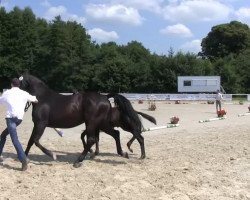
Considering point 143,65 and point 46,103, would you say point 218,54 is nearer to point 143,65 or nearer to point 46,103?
point 143,65

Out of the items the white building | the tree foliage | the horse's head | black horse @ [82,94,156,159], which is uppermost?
the tree foliage

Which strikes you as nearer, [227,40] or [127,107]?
[127,107]

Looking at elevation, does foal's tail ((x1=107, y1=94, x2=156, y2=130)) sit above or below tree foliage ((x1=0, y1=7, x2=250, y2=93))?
below

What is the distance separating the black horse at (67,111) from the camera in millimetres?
10031

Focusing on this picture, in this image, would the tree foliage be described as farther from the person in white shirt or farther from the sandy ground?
the person in white shirt

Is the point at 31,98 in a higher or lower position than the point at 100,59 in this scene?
lower

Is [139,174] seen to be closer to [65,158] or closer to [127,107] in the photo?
[127,107]

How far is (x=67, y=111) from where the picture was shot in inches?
400

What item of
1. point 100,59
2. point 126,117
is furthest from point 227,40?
point 126,117

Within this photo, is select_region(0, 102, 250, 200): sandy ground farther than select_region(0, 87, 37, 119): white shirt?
No

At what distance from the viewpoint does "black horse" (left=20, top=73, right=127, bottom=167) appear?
395 inches

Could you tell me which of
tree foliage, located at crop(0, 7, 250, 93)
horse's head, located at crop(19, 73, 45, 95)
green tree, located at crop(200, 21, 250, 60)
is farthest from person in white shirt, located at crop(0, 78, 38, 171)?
green tree, located at crop(200, 21, 250, 60)

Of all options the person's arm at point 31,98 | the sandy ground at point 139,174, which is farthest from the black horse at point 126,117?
the person's arm at point 31,98

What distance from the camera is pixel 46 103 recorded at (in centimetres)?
1020
